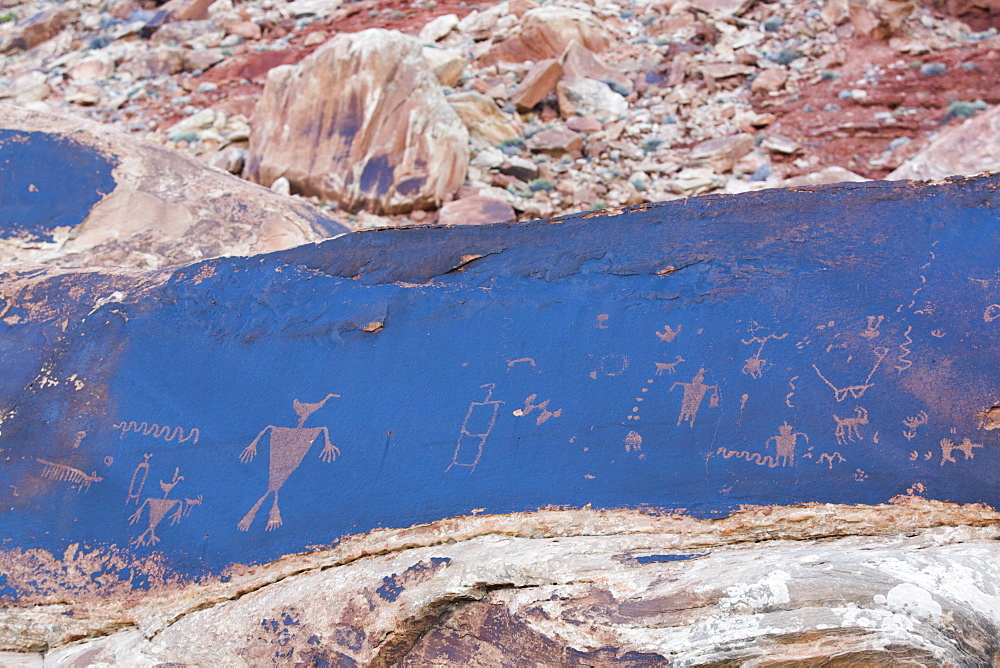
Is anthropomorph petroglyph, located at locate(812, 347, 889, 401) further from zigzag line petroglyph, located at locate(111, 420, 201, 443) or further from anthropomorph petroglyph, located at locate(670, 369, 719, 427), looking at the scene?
zigzag line petroglyph, located at locate(111, 420, 201, 443)

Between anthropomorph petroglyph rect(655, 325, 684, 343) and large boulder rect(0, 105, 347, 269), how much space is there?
7.87 feet

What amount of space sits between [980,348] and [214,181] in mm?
4109

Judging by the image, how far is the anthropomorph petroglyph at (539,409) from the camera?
271 cm

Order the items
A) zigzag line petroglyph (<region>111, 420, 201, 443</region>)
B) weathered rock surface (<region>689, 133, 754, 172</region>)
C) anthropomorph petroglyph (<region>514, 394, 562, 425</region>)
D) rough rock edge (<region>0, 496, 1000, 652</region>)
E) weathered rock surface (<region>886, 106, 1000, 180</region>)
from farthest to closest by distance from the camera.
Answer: weathered rock surface (<region>689, 133, 754, 172</region>) → weathered rock surface (<region>886, 106, 1000, 180</region>) → zigzag line petroglyph (<region>111, 420, 201, 443</region>) → anthropomorph petroglyph (<region>514, 394, 562, 425</region>) → rough rock edge (<region>0, 496, 1000, 652</region>)

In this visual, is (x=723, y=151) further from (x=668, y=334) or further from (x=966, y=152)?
(x=668, y=334)

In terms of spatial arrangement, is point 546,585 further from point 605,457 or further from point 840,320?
point 840,320

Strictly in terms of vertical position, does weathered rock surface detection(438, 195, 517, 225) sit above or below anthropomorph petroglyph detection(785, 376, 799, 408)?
below

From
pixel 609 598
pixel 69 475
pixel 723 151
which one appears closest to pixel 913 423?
pixel 609 598

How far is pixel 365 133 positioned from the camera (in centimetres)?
716

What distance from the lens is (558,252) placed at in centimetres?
323

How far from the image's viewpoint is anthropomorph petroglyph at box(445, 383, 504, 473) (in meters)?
2.65

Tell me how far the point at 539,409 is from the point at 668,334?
0.58m

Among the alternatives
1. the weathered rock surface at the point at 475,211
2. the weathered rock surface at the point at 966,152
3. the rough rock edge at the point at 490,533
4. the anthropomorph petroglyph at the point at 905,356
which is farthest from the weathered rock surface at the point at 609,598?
the weathered rock surface at the point at 966,152

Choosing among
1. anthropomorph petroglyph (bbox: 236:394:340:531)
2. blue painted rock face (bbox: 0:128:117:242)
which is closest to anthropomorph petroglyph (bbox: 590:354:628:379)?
anthropomorph petroglyph (bbox: 236:394:340:531)
